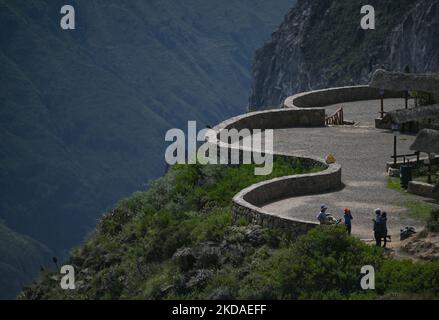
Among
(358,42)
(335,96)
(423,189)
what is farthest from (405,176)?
(358,42)

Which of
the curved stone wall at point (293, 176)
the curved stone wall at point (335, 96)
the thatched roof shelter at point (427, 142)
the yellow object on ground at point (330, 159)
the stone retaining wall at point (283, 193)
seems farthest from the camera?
the curved stone wall at point (335, 96)

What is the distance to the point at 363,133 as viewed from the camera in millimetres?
41281

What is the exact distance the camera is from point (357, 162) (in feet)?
118

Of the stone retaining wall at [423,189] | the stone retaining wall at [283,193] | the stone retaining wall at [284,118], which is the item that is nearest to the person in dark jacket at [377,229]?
the stone retaining wall at [283,193]

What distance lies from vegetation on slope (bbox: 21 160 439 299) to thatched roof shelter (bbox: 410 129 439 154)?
412 centimetres

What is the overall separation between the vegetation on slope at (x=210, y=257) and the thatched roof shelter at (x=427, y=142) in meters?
4.12

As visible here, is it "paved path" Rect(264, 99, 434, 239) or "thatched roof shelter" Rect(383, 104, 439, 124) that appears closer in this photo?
"paved path" Rect(264, 99, 434, 239)

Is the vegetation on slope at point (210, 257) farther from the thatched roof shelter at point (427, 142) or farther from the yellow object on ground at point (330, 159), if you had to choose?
the thatched roof shelter at point (427, 142)

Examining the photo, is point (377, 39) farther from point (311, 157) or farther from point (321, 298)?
point (321, 298)

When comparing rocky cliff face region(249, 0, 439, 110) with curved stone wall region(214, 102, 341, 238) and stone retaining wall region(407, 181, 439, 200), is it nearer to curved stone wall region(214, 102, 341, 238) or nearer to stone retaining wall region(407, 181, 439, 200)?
curved stone wall region(214, 102, 341, 238)

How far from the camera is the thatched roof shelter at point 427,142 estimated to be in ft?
101

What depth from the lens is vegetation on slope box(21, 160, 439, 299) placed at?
2427cm

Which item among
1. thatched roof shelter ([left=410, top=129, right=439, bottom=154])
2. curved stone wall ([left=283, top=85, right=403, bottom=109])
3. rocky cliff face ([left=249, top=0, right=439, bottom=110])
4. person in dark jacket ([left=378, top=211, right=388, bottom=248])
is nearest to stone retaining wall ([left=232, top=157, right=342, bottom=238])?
person in dark jacket ([left=378, top=211, right=388, bottom=248])

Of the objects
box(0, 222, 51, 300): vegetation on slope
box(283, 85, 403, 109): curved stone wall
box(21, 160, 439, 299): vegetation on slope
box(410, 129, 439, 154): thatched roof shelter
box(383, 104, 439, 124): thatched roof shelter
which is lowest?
box(0, 222, 51, 300): vegetation on slope
